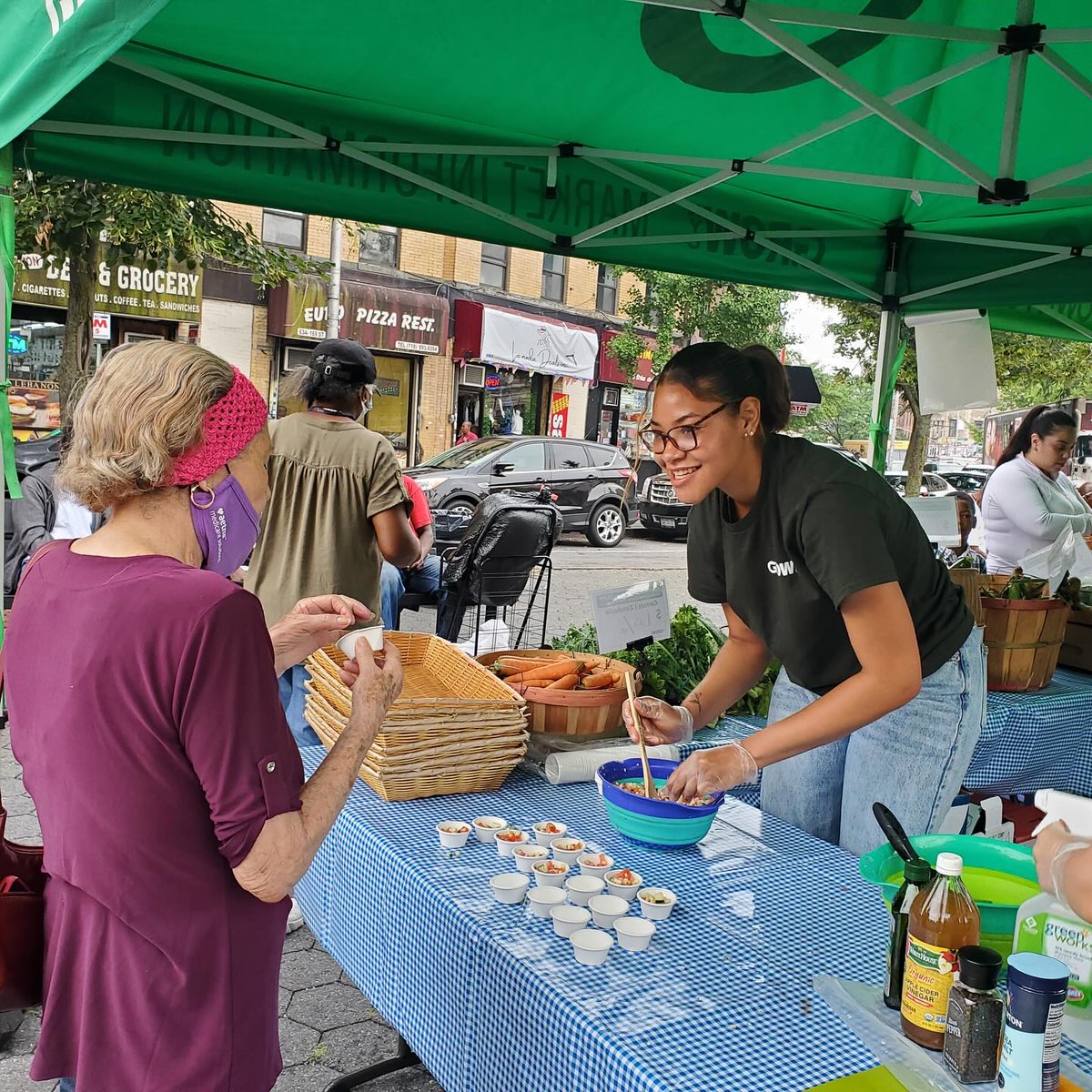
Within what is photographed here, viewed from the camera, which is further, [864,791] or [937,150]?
[937,150]

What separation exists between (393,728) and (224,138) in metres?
2.28

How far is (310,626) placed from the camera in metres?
1.90

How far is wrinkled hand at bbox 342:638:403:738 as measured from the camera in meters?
1.59

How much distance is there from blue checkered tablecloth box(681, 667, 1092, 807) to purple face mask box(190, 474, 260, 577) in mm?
3159

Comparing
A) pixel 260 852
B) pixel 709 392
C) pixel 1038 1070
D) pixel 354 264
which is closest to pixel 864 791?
pixel 709 392

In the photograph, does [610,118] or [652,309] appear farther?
[652,309]

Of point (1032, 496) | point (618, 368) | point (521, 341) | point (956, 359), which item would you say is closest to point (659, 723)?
point (1032, 496)

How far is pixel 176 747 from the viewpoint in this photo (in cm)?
131

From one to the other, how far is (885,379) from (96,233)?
6514mm

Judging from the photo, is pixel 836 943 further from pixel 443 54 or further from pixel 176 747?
pixel 443 54

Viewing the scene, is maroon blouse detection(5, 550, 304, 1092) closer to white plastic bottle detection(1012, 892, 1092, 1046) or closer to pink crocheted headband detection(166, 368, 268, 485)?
pink crocheted headband detection(166, 368, 268, 485)

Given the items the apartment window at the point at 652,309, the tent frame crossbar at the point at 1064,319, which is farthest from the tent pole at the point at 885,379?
the apartment window at the point at 652,309

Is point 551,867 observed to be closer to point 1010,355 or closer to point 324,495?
point 324,495

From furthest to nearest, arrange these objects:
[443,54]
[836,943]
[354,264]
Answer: [354,264] → [443,54] → [836,943]
